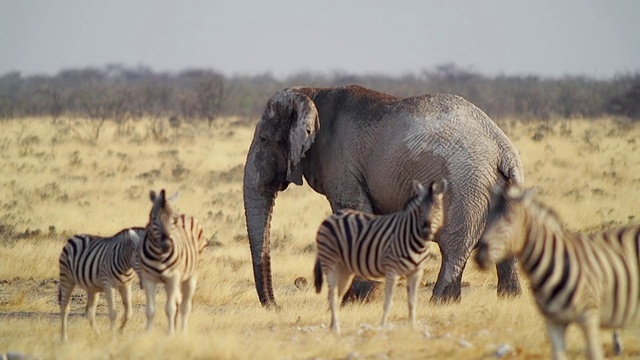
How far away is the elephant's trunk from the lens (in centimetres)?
1388

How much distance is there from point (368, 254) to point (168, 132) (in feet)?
102

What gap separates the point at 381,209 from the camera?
13.5m

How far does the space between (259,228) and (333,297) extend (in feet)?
12.7

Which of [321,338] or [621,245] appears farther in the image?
[321,338]

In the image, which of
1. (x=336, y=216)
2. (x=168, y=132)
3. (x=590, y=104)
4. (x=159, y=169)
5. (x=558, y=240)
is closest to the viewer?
(x=558, y=240)

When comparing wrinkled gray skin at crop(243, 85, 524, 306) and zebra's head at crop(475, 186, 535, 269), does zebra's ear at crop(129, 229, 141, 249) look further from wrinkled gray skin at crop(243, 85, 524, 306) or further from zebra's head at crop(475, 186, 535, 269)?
zebra's head at crop(475, 186, 535, 269)

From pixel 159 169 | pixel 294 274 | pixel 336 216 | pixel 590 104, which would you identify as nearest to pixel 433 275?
pixel 294 274

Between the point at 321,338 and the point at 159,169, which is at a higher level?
the point at 159,169

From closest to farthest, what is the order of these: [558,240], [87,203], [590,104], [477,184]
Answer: [558,240] → [477,184] → [87,203] → [590,104]

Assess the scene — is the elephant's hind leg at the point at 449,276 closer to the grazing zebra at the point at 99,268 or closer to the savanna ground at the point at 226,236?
the savanna ground at the point at 226,236

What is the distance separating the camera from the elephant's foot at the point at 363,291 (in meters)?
13.3

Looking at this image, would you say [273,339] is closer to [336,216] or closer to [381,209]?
[336,216]

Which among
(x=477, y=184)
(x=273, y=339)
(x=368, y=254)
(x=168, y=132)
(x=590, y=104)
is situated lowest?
(x=273, y=339)

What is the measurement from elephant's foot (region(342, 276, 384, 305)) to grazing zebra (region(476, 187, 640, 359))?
4.95 meters
